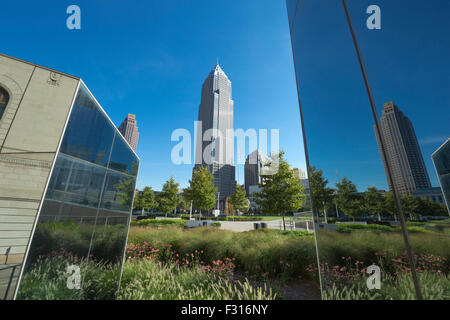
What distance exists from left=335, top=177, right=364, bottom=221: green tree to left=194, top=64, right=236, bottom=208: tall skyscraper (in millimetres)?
89590

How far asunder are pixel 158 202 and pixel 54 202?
2563 cm

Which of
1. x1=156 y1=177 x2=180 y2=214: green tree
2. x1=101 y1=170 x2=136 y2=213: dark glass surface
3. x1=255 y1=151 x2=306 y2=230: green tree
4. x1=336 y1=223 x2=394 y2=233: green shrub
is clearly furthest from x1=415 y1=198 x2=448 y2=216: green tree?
x1=156 y1=177 x2=180 y2=214: green tree

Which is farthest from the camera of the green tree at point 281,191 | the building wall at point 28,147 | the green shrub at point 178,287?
the green tree at point 281,191

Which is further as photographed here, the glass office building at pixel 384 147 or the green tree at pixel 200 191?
the green tree at pixel 200 191

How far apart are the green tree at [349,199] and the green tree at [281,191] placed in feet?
35.6

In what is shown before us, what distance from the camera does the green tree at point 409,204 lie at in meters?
1.38

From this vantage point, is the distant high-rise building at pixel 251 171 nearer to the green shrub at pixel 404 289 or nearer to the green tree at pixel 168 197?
the green tree at pixel 168 197

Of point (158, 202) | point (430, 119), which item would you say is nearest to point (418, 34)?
point (430, 119)

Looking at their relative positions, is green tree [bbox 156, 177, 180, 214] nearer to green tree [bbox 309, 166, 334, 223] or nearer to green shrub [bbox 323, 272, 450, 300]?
green tree [bbox 309, 166, 334, 223]

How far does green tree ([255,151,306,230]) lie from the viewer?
1284cm

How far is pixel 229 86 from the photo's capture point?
357ft

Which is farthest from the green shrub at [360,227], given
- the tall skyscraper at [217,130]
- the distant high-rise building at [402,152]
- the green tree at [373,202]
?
the tall skyscraper at [217,130]
